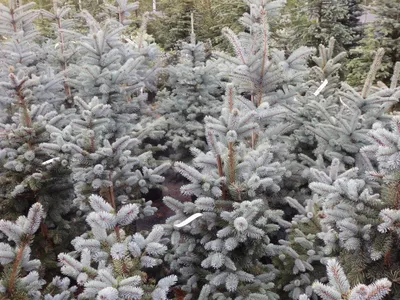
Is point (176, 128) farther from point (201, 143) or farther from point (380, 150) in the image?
point (380, 150)

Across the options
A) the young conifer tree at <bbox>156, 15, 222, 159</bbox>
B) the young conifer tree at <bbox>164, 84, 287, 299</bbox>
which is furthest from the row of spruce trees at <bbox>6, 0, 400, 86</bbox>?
the young conifer tree at <bbox>164, 84, 287, 299</bbox>

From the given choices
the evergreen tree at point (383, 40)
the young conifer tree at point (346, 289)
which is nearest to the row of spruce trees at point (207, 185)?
the young conifer tree at point (346, 289)

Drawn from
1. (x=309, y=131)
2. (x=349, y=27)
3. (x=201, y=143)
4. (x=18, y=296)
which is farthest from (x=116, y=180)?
(x=349, y=27)

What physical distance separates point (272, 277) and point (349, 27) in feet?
29.9

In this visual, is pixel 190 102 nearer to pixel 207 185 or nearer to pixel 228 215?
pixel 207 185

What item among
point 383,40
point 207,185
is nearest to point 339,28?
point 383,40

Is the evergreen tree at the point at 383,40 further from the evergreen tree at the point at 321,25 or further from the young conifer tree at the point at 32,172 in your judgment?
the young conifer tree at the point at 32,172

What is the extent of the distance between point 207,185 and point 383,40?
7604mm

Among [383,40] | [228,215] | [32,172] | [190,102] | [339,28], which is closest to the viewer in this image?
[228,215]

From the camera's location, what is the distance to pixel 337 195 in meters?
2.98

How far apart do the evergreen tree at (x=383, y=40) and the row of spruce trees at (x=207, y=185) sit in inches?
139

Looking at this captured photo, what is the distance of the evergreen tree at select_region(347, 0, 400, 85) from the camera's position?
8.93 meters

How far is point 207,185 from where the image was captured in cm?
345

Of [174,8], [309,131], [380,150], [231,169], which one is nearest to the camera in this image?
[380,150]
